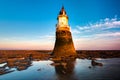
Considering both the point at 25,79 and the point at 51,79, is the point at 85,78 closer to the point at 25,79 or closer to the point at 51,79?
the point at 51,79

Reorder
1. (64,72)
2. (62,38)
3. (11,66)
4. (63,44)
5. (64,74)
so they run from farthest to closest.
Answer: (62,38) → (63,44) → (11,66) → (64,72) → (64,74)

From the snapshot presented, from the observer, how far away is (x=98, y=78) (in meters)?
22.1

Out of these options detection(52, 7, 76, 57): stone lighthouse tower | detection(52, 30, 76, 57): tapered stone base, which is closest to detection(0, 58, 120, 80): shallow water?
detection(52, 30, 76, 57): tapered stone base

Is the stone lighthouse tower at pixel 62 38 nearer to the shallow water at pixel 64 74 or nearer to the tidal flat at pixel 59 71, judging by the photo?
the tidal flat at pixel 59 71

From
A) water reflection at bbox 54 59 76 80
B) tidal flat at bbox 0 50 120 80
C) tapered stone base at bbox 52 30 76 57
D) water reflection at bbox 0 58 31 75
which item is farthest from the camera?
tapered stone base at bbox 52 30 76 57

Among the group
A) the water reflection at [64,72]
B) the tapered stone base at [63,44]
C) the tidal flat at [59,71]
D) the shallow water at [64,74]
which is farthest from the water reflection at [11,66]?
the tapered stone base at [63,44]

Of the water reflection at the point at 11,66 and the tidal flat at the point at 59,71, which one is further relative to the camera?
the water reflection at the point at 11,66

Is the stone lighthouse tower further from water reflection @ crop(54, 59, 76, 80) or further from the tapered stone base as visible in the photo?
water reflection @ crop(54, 59, 76, 80)

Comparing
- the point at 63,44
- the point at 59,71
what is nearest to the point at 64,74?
the point at 59,71

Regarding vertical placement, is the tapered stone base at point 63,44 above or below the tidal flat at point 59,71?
above

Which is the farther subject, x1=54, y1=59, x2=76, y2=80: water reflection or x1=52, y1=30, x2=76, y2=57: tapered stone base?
x1=52, y1=30, x2=76, y2=57: tapered stone base

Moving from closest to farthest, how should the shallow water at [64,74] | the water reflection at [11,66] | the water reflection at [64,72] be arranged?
1. the water reflection at [64,72]
2. the shallow water at [64,74]
3. the water reflection at [11,66]

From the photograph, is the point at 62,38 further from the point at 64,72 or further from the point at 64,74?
the point at 64,74

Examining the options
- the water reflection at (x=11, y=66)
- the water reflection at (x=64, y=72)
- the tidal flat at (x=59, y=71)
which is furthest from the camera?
the water reflection at (x=11, y=66)
